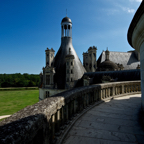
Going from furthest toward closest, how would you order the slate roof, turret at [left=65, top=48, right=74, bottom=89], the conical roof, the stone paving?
1. the slate roof
2. the conical roof
3. turret at [left=65, top=48, right=74, bottom=89]
4. the stone paving

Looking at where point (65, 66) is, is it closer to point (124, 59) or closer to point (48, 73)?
point (48, 73)

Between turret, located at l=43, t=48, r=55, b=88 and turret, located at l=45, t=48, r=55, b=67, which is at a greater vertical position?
turret, located at l=45, t=48, r=55, b=67

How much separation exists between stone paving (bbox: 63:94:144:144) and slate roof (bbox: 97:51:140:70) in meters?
32.0

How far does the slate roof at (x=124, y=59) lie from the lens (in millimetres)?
34934

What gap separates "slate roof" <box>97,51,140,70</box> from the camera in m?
34.9

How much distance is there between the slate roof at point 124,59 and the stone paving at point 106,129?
31953mm

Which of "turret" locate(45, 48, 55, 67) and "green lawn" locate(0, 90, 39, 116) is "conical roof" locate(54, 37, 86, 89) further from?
"green lawn" locate(0, 90, 39, 116)

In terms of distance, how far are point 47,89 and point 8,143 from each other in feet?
83.7

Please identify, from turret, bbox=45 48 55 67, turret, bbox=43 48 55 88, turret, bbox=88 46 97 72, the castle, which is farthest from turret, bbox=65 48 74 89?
turret, bbox=88 46 97 72

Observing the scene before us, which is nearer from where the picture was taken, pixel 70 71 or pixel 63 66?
pixel 70 71

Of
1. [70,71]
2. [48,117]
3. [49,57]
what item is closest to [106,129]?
[48,117]

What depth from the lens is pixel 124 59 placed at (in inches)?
1431

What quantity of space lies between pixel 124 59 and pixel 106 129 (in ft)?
Result: 122

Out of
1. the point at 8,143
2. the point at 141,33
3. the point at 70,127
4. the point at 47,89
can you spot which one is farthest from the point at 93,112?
the point at 47,89
